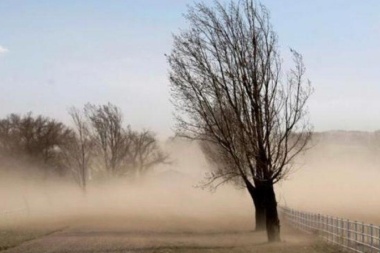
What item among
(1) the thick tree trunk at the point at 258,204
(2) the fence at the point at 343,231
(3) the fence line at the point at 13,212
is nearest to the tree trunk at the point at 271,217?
(2) the fence at the point at 343,231

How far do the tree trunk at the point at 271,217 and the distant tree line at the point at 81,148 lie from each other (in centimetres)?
5388

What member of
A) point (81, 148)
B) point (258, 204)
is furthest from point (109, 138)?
point (258, 204)

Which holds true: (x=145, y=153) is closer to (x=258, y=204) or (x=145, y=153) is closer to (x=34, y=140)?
(x=34, y=140)

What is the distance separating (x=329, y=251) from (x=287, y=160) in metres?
8.19

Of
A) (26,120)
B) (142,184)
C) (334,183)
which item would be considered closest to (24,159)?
(26,120)

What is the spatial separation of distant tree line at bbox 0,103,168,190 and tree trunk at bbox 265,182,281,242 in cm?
5388

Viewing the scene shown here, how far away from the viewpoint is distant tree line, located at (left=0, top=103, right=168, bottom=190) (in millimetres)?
84062

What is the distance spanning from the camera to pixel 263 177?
31.1 meters

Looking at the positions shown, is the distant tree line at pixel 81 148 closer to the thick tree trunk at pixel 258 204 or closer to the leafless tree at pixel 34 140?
the leafless tree at pixel 34 140

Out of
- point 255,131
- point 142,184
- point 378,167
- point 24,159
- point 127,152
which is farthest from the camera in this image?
point 378,167

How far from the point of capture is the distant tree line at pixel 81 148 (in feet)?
276

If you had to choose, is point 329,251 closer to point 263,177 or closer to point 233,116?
point 263,177

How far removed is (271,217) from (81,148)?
248ft

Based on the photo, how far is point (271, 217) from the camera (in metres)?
31.0
